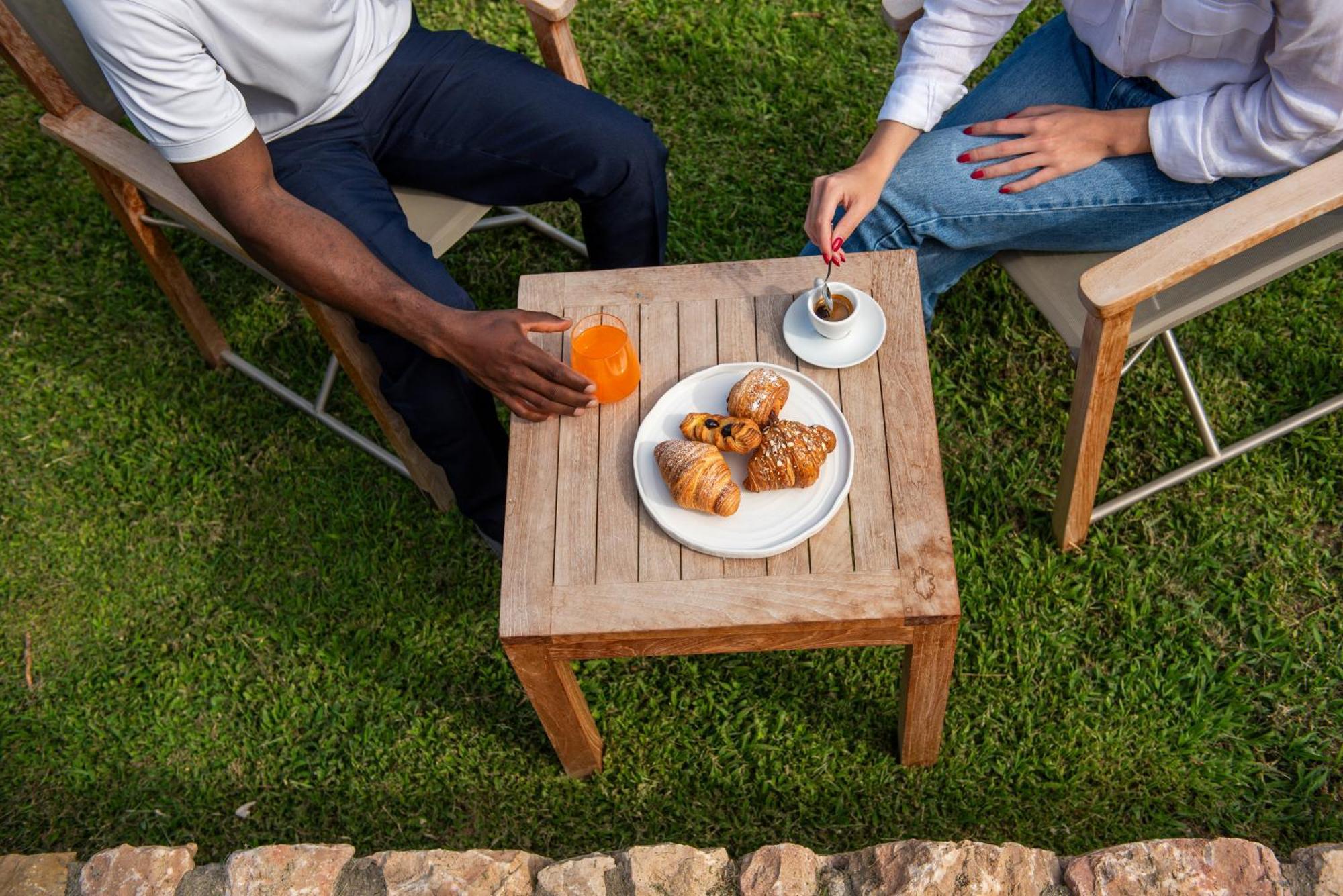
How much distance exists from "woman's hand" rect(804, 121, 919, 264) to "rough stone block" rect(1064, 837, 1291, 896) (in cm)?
123

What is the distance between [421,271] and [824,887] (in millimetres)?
1531

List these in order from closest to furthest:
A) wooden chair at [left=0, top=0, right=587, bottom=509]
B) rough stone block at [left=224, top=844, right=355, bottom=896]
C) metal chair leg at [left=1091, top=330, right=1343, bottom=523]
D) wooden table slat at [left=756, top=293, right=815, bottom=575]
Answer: rough stone block at [left=224, top=844, right=355, bottom=896], wooden table slat at [left=756, top=293, right=815, bottom=575], wooden chair at [left=0, top=0, right=587, bottom=509], metal chair leg at [left=1091, top=330, right=1343, bottom=523]

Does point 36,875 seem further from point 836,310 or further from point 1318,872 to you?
point 1318,872

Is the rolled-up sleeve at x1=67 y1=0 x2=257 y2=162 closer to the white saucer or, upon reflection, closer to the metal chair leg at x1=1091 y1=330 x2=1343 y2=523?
the white saucer

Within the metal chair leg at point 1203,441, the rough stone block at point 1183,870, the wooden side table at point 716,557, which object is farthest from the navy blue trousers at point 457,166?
the rough stone block at point 1183,870

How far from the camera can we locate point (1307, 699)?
2.59m

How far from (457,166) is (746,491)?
1.21 meters

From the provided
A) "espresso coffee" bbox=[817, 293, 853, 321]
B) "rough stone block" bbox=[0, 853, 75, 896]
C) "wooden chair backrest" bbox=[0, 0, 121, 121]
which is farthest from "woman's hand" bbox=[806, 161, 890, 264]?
"rough stone block" bbox=[0, 853, 75, 896]

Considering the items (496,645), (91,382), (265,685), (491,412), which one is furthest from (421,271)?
(91,382)

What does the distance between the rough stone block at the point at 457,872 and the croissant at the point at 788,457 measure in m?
0.85

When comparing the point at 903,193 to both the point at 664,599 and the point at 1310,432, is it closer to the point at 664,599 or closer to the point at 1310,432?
the point at 664,599

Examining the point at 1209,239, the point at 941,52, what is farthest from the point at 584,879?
the point at 941,52

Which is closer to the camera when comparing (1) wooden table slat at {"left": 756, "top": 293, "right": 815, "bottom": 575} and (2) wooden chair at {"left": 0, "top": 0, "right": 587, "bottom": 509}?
(1) wooden table slat at {"left": 756, "top": 293, "right": 815, "bottom": 575}

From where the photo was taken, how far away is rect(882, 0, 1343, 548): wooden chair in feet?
6.64
